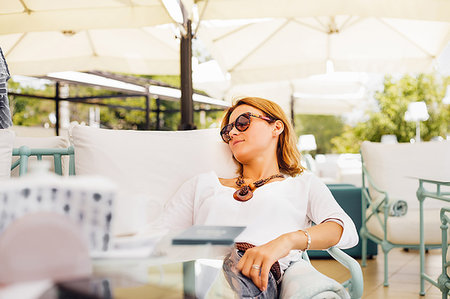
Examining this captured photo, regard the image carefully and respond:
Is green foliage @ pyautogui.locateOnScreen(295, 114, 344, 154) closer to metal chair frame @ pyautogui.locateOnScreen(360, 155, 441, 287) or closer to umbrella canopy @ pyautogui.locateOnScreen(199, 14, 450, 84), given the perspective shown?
umbrella canopy @ pyautogui.locateOnScreen(199, 14, 450, 84)

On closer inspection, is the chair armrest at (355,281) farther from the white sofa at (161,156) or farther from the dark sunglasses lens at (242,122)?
the dark sunglasses lens at (242,122)

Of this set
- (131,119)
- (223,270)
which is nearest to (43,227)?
(223,270)

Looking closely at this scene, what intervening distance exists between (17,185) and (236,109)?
0.93m

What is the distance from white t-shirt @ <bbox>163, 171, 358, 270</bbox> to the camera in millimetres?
1211

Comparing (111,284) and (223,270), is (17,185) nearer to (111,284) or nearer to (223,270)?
(111,284)

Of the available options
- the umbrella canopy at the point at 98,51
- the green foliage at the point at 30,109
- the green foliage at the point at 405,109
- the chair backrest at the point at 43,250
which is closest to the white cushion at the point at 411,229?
the umbrella canopy at the point at 98,51

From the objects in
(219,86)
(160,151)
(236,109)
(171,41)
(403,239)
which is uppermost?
(171,41)

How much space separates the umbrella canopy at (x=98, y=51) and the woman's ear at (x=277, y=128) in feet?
12.0

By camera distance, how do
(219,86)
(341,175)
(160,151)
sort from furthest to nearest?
(341,175) → (219,86) → (160,151)

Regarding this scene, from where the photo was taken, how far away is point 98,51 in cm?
502

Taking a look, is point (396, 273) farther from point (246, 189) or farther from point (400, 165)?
point (246, 189)

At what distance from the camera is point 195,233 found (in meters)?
0.70

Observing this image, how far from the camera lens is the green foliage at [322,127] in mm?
28922

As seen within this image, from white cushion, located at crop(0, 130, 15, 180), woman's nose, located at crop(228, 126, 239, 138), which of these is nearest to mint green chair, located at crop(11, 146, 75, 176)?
white cushion, located at crop(0, 130, 15, 180)
